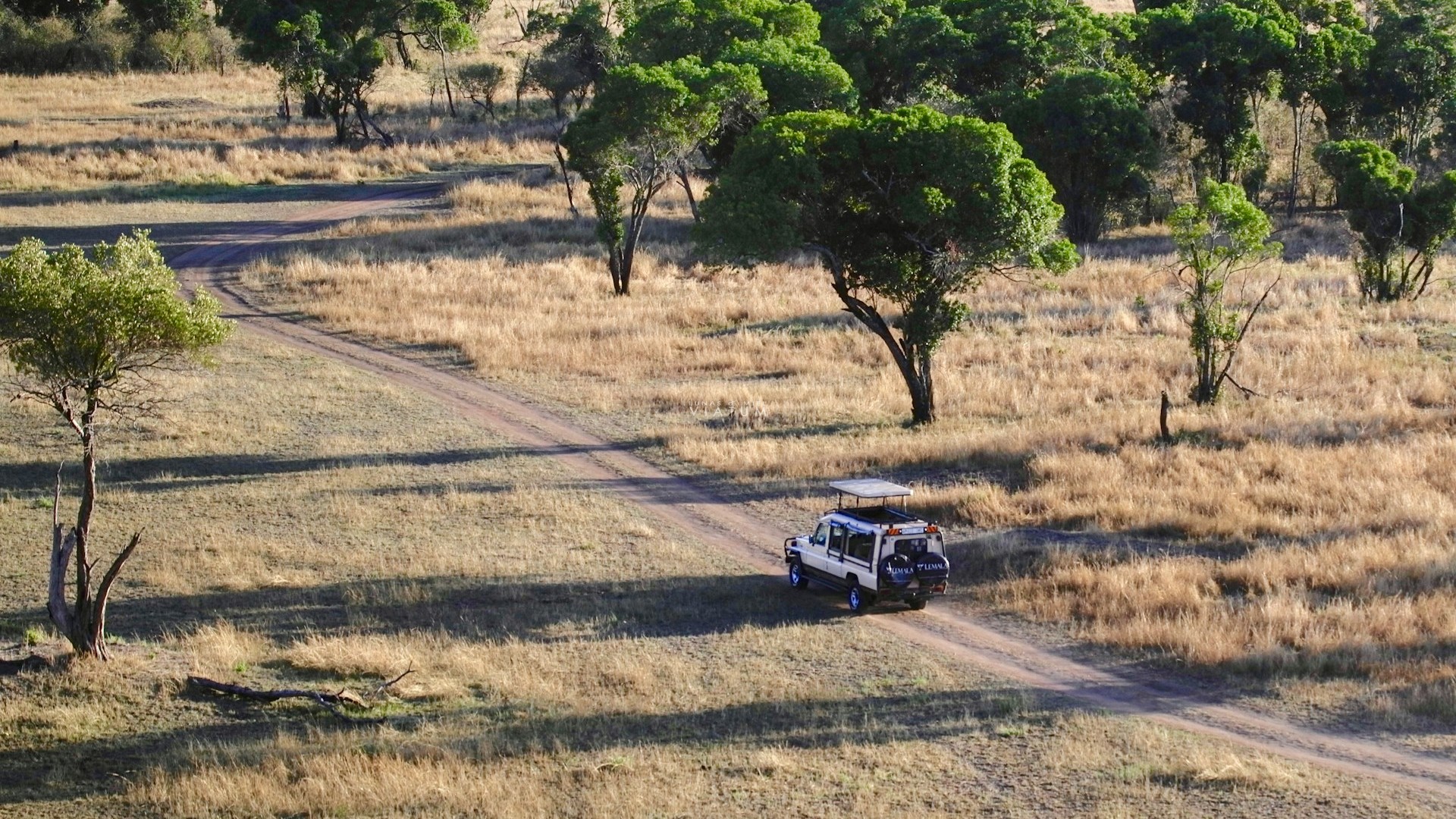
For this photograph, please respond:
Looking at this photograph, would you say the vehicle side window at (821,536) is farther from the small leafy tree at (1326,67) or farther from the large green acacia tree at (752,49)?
the small leafy tree at (1326,67)

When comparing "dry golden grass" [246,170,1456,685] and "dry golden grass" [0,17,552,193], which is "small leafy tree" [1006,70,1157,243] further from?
"dry golden grass" [0,17,552,193]

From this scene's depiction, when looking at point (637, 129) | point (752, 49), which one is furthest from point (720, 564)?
point (752, 49)

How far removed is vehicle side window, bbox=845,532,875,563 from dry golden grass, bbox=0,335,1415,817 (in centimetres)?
90

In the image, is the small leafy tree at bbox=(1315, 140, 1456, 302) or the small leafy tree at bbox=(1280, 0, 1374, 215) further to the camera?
the small leafy tree at bbox=(1280, 0, 1374, 215)

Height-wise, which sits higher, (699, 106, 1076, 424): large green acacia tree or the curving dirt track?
(699, 106, 1076, 424): large green acacia tree

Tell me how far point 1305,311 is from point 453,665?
3049 cm

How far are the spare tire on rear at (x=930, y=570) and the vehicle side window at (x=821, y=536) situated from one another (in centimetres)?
141

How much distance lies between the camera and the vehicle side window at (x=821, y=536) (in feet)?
66.0

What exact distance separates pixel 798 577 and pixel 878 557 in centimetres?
199

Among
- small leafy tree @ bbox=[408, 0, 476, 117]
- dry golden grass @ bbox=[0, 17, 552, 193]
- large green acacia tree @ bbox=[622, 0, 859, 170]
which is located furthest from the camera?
small leafy tree @ bbox=[408, 0, 476, 117]

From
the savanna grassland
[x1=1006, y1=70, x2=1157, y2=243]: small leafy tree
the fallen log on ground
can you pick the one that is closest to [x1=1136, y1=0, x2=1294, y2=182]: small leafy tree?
Answer: [x1=1006, y1=70, x2=1157, y2=243]: small leafy tree

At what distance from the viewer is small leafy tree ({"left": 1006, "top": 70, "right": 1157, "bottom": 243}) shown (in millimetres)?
54969

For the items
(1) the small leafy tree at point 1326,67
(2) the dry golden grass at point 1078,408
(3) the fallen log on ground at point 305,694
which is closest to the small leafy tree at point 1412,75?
(1) the small leafy tree at point 1326,67

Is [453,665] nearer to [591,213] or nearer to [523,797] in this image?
[523,797]
